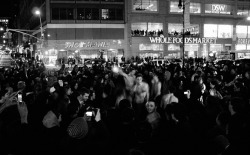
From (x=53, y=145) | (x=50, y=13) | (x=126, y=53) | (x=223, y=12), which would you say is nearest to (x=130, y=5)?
(x=126, y=53)

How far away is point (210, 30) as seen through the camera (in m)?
56.7

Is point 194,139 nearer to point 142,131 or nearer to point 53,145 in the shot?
point 142,131

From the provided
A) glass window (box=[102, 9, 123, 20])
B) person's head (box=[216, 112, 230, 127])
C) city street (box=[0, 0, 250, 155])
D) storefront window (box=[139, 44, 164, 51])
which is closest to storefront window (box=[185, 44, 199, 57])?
storefront window (box=[139, 44, 164, 51])

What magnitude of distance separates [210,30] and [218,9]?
16.0 feet

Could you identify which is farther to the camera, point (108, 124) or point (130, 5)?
point (130, 5)

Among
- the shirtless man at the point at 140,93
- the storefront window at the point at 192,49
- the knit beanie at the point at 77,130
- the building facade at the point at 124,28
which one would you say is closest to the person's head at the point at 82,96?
the shirtless man at the point at 140,93

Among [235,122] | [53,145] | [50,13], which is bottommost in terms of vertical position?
[53,145]

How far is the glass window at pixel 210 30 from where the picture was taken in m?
56.2

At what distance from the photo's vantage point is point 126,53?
167 feet

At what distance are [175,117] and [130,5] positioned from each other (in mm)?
48228

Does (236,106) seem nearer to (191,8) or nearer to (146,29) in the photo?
(146,29)

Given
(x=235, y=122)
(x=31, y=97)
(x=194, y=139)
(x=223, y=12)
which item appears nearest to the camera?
(x=194, y=139)

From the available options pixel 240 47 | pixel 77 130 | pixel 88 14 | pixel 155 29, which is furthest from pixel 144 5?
pixel 77 130

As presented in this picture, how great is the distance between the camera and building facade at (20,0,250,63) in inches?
1912
